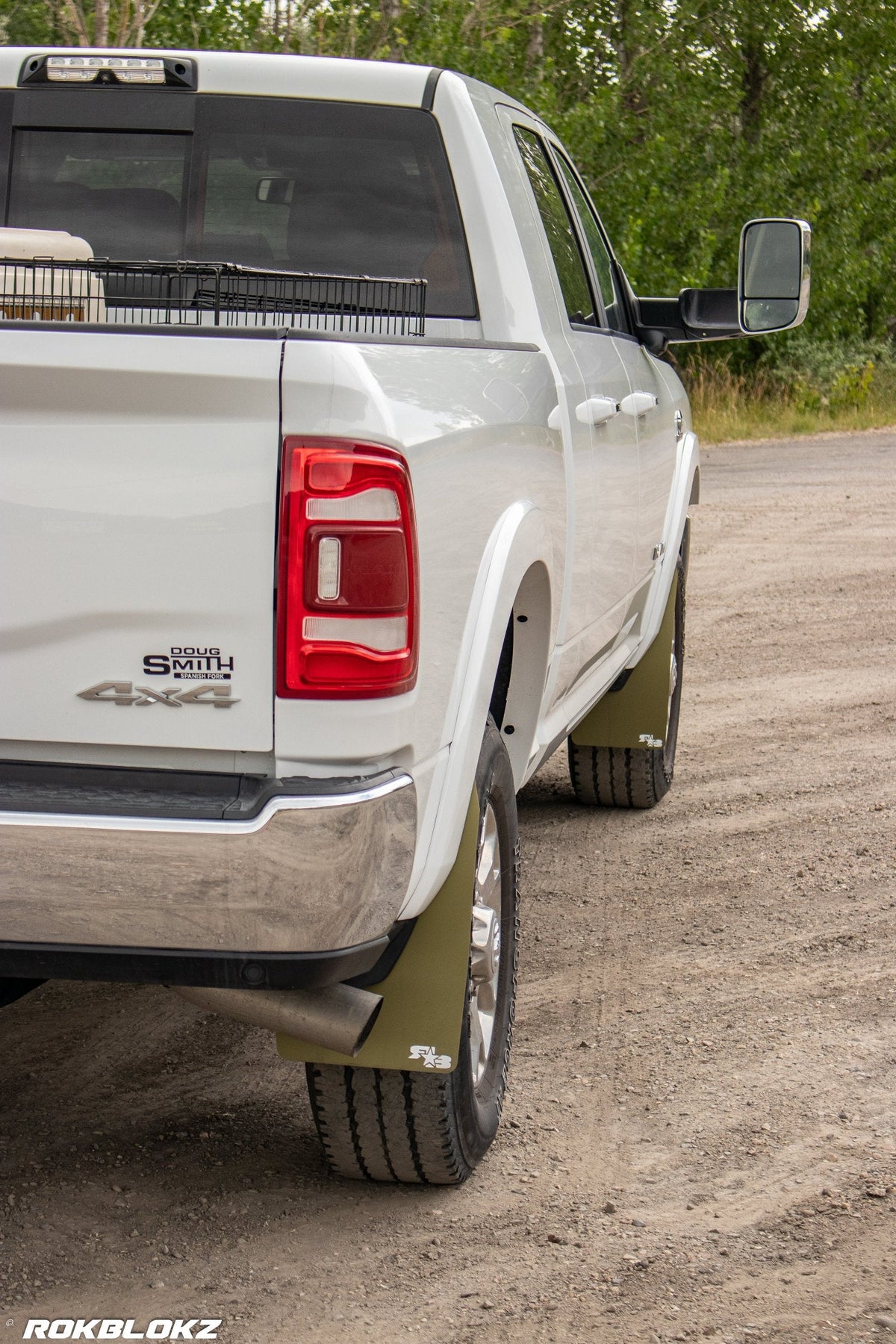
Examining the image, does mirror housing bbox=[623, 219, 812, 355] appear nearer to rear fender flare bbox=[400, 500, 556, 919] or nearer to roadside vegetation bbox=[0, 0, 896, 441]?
rear fender flare bbox=[400, 500, 556, 919]

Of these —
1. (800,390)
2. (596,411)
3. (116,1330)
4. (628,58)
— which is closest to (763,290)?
(596,411)

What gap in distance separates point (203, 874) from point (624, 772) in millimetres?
3560

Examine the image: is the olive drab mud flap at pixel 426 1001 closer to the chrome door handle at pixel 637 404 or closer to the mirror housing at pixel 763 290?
the chrome door handle at pixel 637 404

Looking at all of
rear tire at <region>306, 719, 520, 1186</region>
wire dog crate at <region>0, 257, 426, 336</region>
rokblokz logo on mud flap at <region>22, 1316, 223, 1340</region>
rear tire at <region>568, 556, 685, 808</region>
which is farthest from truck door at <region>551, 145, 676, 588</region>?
rokblokz logo on mud flap at <region>22, 1316, 223, 1340</region>

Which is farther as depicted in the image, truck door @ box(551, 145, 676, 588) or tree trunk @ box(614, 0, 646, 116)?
tree trunk @ box(614, 0, 646, 116)

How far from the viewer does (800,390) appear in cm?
2261

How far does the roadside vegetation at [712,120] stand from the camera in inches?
714

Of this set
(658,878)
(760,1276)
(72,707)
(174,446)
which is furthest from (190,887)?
(658,878)

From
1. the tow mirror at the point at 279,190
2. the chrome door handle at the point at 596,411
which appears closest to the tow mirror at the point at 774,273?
the chrome door handle at the point at 596,411

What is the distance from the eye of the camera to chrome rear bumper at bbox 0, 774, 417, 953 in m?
2.28

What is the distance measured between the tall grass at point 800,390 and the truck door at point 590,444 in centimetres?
1660

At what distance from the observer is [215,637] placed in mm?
2266

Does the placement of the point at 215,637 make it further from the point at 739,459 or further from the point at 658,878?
the point at 739,459

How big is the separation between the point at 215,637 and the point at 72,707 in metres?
0.24
